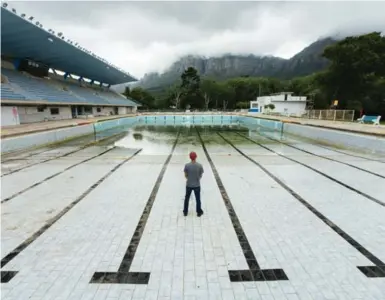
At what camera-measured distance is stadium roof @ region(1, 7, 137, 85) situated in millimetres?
19375

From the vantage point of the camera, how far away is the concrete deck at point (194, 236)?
2.84 m

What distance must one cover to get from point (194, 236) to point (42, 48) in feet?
92.6

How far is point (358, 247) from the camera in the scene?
142 inches

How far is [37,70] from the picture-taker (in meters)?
29.4

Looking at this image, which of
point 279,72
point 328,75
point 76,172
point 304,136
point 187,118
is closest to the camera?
point 76,172

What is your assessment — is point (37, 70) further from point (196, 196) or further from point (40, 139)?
point (196, 196)

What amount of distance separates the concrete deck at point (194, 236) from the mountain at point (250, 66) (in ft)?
475

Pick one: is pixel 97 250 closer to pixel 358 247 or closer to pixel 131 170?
pixel 358 247

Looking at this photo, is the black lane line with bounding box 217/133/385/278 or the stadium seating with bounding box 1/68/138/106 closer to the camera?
the black lane line with bounding box 217/133/385/278

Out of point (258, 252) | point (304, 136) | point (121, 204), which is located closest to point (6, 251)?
point (121, 204)

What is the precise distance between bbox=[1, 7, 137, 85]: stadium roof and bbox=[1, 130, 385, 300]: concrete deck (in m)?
17.7

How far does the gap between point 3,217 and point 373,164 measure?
1099 centimetres

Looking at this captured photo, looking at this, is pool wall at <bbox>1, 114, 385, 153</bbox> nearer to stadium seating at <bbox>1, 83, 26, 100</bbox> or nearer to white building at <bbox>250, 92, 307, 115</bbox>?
stadium seating at <bbox>1, 83, 26, 100</bbox>

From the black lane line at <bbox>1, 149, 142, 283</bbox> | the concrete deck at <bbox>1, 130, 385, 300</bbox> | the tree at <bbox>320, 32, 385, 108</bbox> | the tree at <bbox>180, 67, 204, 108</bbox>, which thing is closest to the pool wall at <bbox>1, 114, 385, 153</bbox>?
the concrete deck at <bbox>1, 130, 385, 300</bbox>
